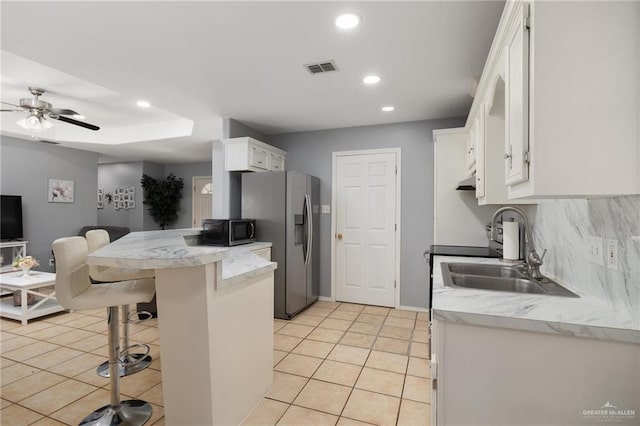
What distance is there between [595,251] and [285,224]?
9.30 feet

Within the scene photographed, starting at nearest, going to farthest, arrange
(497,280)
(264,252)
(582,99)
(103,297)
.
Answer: (582,99)
(103,297)
(497,280)
(264,252)

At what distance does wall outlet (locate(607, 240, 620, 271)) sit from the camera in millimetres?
1186

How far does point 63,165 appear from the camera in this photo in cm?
538

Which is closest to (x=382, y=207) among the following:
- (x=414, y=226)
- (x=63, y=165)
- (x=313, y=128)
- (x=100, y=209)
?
(x=414, y=226)

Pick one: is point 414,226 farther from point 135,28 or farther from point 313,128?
point 135,28

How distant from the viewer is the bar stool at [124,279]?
2.03 metres

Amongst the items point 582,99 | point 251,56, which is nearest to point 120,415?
point 251,56

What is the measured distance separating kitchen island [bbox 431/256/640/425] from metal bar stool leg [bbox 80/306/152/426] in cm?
173

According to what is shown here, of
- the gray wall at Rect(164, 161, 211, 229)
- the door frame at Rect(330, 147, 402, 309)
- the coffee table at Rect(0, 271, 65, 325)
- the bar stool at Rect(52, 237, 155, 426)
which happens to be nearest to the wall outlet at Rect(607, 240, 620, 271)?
the bar stool at Rect(52, 237, 155, 426)

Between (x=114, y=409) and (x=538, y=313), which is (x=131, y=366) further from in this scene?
(x=538, y=313)

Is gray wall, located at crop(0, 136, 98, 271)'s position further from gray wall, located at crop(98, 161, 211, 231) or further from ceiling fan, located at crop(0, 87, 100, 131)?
ceiling fan, located at crop(0, 87, 100, 131)

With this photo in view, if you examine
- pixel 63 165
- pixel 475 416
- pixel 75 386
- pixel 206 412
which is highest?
pixel 63 165

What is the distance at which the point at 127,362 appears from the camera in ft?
8.06

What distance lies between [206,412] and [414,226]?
123 inches
